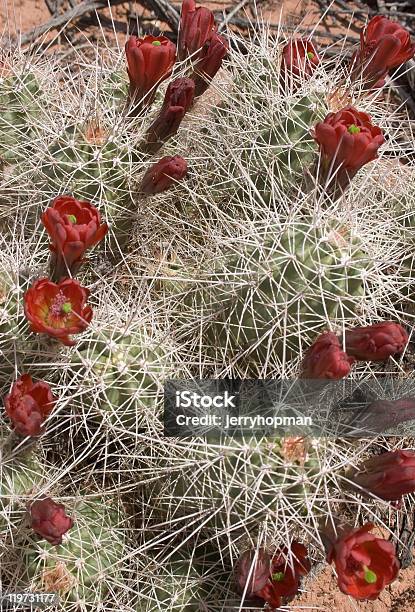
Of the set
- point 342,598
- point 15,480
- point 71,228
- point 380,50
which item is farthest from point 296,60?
point 342,598

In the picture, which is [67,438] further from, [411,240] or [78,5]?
[78,5]

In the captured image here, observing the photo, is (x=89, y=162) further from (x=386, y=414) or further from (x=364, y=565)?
(x=364, y=565)

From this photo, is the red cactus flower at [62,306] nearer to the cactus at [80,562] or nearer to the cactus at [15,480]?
the cactus at [15,480]

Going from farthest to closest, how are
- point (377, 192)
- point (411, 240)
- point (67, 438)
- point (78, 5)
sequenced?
point (78, 5) < point (377, 192) < point (411, 240) < point (67, 438)

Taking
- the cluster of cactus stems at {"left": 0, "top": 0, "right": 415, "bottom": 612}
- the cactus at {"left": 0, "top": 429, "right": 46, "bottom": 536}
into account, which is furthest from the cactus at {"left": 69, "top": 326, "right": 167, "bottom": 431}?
the cactus at {"left": 0, "top": 429, "right": 46, "bottom": 536}

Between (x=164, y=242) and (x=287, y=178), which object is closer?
(x=287, y=178)

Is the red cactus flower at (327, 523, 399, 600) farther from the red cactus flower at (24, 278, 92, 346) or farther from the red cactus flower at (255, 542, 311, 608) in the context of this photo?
the red cactus flower at (24, 278, 92, 346)

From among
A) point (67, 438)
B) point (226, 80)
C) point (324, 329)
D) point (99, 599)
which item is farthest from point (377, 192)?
point (99, 599)
